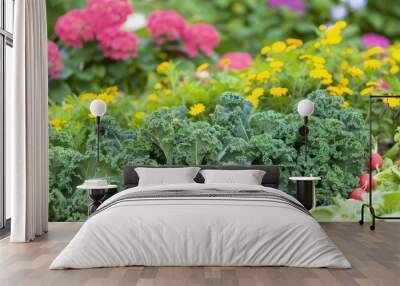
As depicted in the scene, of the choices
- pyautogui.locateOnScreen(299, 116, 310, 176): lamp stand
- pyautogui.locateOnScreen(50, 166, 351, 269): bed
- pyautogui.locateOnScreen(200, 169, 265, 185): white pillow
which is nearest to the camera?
pyautogui.locateOnScreen(50, 166, 351, 269): bed

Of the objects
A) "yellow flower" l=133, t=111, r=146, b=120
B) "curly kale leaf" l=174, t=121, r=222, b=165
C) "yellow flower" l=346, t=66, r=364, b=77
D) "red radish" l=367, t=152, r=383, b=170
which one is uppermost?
"yellow flower" l=346, t=66, r=364, b=77

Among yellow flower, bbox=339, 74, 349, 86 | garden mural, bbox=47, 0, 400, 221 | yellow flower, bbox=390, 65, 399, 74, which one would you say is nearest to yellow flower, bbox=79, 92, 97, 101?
garden mural, bbox=47, 0, 400, 221

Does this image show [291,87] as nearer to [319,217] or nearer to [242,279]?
[319,217]

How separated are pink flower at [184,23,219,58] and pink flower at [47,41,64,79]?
59.3 inches

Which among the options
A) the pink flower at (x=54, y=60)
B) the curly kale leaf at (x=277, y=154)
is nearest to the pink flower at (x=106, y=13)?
the pink flower at (x=54, y=60)

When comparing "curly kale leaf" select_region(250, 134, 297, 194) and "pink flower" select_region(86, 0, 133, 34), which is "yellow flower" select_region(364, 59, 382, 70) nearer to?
"curly kale leaf" select_region(250, 134, 297, 194)

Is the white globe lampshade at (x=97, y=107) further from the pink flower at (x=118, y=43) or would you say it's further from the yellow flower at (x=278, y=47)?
the yellow flower at (x=278, y=47)

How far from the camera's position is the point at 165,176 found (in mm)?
6484

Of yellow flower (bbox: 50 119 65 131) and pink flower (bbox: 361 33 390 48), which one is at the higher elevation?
pink flower (bbox: 361 33 390 48)

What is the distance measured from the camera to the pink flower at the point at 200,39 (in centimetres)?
759

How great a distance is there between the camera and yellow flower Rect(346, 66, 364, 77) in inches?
287

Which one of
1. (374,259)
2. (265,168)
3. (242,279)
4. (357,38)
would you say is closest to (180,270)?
(242,279)

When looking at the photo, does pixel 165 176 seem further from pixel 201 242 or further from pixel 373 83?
pixel 373 83

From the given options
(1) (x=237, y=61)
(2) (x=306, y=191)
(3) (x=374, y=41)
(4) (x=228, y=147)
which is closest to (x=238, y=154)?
(4) (x=228, y=147)
